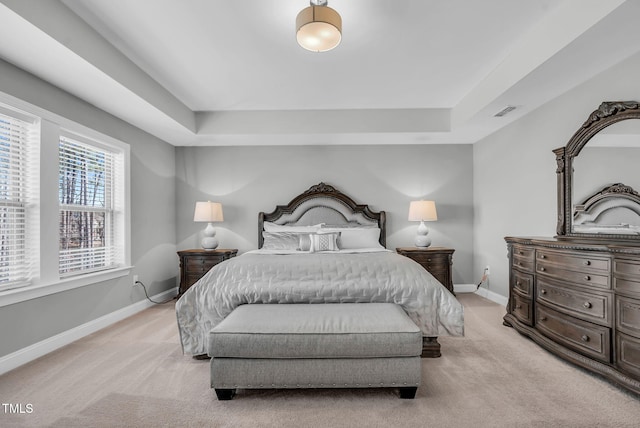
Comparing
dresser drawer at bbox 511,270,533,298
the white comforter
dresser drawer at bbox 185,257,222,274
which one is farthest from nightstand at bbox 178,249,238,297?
dresser drawer at bbox 511,270,533,298

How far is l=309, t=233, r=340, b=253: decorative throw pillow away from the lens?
4.01 metres

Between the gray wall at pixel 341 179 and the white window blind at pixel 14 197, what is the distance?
2358mm

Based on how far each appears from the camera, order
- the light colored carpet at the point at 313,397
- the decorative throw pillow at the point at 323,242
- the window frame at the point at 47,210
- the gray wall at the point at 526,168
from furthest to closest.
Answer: the decorative throw pillow at the point at 323,242 → the gray wall at the point at 526,168 → the window frame at the point at 47,210 → the light colored carpet at the point at 313,397

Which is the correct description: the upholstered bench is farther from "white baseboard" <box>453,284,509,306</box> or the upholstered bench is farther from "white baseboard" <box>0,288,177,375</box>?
"white baseboard" <box>453,284,509,306</box>

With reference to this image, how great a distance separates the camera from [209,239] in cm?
458

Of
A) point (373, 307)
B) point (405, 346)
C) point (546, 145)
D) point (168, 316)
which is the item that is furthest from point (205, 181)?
point (546, 145)

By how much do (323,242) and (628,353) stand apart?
284 cm

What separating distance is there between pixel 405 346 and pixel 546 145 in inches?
112

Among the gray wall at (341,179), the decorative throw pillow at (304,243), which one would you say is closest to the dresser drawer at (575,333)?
the gray wall at (341,179)

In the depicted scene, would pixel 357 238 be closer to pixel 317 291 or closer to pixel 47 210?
pixel 317 291

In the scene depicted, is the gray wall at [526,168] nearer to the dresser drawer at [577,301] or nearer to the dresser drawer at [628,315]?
the dresser drawer at [577,301]

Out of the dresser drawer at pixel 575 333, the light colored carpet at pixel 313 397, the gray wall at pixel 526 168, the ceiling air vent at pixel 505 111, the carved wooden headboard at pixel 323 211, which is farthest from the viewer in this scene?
the carved wooden headboard at pixel 323 211

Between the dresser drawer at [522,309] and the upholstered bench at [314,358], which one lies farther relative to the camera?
the dresser drawer at [522,309]

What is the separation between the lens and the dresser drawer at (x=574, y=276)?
7.06ft
